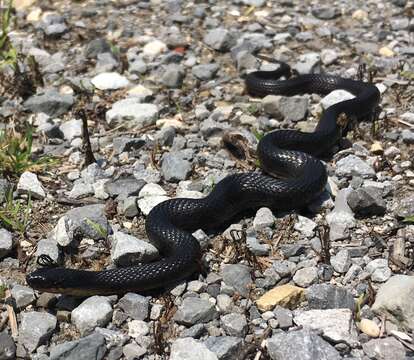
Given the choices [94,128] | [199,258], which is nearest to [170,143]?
[94,128]

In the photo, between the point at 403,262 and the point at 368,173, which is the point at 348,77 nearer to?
the point at 368,173

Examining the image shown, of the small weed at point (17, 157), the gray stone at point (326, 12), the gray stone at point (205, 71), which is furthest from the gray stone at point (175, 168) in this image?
the gray stone at point (326, 12)

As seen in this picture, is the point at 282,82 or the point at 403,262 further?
the point at 282,82

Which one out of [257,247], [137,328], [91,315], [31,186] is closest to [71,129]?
[31,186]

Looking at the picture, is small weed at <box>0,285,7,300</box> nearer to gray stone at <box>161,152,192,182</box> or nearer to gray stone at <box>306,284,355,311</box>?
gray stone at <box>161,152,192,182</box>

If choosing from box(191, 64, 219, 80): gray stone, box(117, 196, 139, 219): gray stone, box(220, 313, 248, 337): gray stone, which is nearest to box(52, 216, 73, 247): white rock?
box(117, 196, 139, 219): gray stone

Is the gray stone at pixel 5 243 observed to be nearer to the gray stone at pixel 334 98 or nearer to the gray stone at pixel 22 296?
the gray stone at pixel 22 296

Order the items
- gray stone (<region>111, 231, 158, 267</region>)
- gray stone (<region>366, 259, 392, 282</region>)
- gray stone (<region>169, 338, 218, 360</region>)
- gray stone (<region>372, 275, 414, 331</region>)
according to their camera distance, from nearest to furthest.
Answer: gray stone (<region>169, 338, 218, 360</region>)
gray stone (<region>372, 275, 414, 331</region>)
gray stone (<region>366, 259, 392, 282</region>)
gray stone (<region>111, 231, 158, 267</region>)
